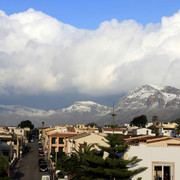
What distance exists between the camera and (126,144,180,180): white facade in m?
26.4

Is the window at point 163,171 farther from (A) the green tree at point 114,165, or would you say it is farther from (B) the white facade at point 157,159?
(A) the green tree at point 114,165

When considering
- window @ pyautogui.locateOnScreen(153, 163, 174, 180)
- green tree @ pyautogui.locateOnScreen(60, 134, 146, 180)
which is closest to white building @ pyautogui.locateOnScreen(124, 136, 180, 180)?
window @ pyautogui.locateOnScreen(153, 163, 174, 180)

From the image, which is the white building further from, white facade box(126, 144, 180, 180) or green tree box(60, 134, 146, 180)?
green tree box(60, 134, 146, 180)

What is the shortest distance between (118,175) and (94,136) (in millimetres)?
35475

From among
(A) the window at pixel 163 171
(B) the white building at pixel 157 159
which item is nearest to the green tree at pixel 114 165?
(B) the white building at pixel 157 159

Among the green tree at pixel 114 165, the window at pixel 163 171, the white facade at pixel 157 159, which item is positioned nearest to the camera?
the green tree at pixel 114 165

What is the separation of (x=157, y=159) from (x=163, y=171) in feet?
4.06

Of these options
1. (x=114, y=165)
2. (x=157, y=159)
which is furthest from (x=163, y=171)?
(x=114, y=165)

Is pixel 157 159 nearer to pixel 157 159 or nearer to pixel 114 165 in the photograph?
pixel 157 159

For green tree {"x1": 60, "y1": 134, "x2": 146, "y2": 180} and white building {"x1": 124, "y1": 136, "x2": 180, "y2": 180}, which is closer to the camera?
green tree {"x1": 60, "y1": 134, "x2": 146, "y2": 180}

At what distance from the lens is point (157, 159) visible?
26531 millimetres

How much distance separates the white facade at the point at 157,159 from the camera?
26.4m

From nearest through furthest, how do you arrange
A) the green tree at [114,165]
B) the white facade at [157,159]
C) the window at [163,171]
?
the green tree at [114,165] → the white facade at [157,159] → the window at [163,171]

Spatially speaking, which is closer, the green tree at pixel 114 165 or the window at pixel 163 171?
the green tree at pixel 114 165
